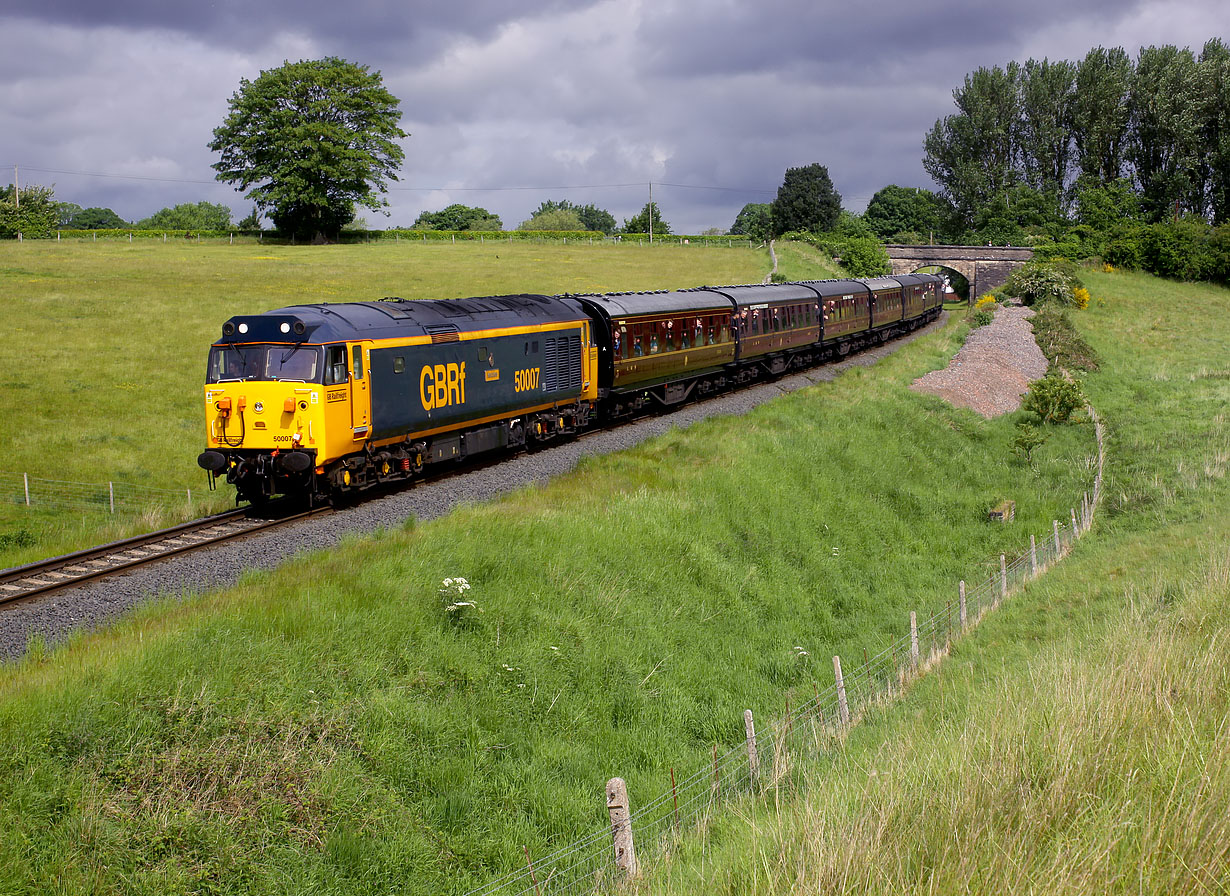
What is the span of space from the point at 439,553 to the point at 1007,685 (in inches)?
314

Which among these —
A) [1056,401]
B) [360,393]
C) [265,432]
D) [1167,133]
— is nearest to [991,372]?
[1056,401]

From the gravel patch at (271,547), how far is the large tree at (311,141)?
74.2 m

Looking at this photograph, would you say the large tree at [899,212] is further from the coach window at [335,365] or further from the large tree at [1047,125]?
the coach window at [335,365]

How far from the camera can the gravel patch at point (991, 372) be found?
36.8 meters

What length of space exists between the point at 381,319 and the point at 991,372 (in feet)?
102

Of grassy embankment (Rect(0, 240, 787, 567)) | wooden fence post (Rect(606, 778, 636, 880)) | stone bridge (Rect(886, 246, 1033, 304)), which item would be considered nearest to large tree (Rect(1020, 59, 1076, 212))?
stone bridge (Rect(886, 246, 1033, 304))

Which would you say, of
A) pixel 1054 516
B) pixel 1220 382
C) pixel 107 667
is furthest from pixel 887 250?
pixel 107 667

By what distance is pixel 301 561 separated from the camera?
13.9m

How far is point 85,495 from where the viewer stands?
2544 cm

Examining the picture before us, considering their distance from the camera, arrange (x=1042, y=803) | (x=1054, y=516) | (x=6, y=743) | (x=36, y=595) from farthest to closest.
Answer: (x=1054, y=516), (x=36, y=595), (x=6, y=743), (x=1042, y=803)

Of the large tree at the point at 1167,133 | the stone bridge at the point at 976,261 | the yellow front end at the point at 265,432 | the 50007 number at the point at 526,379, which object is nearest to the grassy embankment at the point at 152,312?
the yellow front end at the point at 265,432

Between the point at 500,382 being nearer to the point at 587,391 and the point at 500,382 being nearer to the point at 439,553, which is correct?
the point at 587,391

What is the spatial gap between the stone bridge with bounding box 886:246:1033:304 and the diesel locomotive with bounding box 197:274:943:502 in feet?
205

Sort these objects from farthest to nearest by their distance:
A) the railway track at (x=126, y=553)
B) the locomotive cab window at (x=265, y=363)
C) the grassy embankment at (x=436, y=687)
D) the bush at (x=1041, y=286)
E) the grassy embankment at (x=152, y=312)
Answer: the bush at (x=1041, y=286) < the grassy embankment at (x=152, y=312) < the locomotive cab window at (x=265, y=363) < the railway track at (x=126, y=553) < the grassy embankment at (x=436, y=687)
